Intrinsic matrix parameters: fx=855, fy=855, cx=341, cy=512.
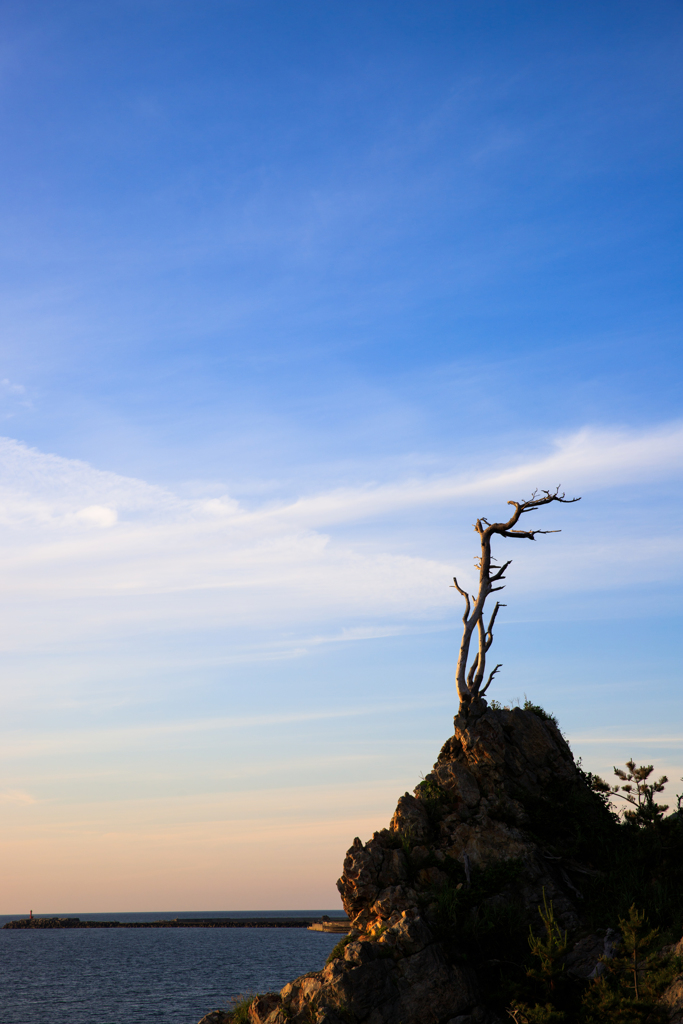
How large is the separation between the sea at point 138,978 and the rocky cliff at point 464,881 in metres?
9.39

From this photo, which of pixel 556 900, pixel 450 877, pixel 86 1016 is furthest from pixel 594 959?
pixel 86 1016

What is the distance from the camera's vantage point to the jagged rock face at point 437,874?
26078 millimetres

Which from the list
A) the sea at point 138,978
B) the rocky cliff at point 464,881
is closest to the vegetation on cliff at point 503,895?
the rocky cliff at point 464,881

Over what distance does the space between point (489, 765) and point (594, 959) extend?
7.85m

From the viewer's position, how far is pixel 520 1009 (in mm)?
24875

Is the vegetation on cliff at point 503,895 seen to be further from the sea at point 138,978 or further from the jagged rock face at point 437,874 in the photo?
the sea at point 138,978

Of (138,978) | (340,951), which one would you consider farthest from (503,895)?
(138,978)

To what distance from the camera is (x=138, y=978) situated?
91.4m

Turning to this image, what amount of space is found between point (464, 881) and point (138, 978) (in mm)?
76626

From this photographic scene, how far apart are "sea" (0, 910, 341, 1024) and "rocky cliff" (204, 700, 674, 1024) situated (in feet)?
30.8

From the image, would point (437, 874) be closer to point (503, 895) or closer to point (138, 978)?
point (503, 895)

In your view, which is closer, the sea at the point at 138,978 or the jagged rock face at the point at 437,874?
the jagged rock face at the point at 437,874

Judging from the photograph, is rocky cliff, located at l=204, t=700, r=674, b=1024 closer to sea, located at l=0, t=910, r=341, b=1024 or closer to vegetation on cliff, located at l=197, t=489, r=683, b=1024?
vegetation on cliff, located at l=197, t=489, r=683, b=1024

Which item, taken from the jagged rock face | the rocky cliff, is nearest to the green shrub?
the rocky cliff
